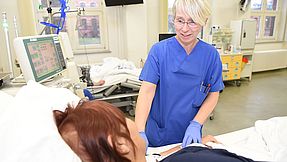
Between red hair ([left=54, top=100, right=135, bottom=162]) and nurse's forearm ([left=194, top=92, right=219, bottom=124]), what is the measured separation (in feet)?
2.14

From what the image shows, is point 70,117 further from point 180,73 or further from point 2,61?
point 2,61

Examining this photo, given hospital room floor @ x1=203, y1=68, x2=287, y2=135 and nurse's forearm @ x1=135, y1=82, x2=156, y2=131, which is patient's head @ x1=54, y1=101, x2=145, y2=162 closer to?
nurse's forearm @ x1=135, y1=82, x2=156, y2=131

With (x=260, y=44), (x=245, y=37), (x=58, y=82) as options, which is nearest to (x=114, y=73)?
(x=58, y=82)

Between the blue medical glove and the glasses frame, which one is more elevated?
the glasses frame

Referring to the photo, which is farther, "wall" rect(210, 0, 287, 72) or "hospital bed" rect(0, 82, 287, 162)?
"wall" rect(210, 0, 287, 72)

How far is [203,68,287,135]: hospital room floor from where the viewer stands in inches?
116

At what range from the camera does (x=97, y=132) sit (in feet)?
1.99

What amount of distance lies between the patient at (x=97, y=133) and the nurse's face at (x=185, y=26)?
619 millimetres

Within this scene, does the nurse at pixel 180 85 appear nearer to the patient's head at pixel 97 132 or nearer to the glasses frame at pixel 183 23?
the glasses frame at pixel 183 23

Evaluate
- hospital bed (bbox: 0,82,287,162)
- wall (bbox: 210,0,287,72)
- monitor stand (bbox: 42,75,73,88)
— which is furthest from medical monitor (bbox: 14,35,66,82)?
wall (bbox: 210,0,287,72)

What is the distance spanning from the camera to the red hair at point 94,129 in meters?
0.60

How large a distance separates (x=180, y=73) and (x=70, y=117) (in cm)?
74

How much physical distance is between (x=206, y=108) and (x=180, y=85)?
20 cm

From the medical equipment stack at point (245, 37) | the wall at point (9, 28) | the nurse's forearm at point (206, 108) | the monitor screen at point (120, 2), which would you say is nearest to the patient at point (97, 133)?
the nurse's forearm at point (206, 108)
